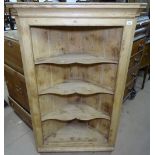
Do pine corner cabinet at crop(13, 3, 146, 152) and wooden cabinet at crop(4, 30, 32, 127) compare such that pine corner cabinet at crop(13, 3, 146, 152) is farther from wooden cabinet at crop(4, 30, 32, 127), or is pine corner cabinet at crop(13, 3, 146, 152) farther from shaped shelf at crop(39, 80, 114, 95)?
wooden cabinet at crop(4, 30, 32, 127)

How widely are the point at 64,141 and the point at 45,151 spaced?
0.63 ft

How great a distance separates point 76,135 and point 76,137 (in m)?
0.02

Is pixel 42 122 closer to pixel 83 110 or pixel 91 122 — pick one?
pixel 83 110

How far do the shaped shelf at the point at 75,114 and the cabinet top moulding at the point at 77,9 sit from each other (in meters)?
0.82

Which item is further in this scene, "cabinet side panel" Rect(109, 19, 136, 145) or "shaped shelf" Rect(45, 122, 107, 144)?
"shaped shelf" Rect(45, 122, 107, 144)

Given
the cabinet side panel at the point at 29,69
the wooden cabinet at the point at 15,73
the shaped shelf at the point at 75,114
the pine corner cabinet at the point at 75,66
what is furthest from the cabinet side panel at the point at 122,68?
the wooden cabinet at the point at 15,73

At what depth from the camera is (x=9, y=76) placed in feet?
5.53

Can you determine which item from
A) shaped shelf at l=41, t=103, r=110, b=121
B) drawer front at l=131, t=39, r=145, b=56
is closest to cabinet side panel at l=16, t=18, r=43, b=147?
shaped shelf at l=41, t=103, r=110, b=121

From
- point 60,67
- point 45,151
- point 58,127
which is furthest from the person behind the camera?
point 58,127

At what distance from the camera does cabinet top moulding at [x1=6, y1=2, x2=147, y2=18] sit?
0.90 m

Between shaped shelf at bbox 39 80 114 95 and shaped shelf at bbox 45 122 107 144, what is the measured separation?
50 cm
